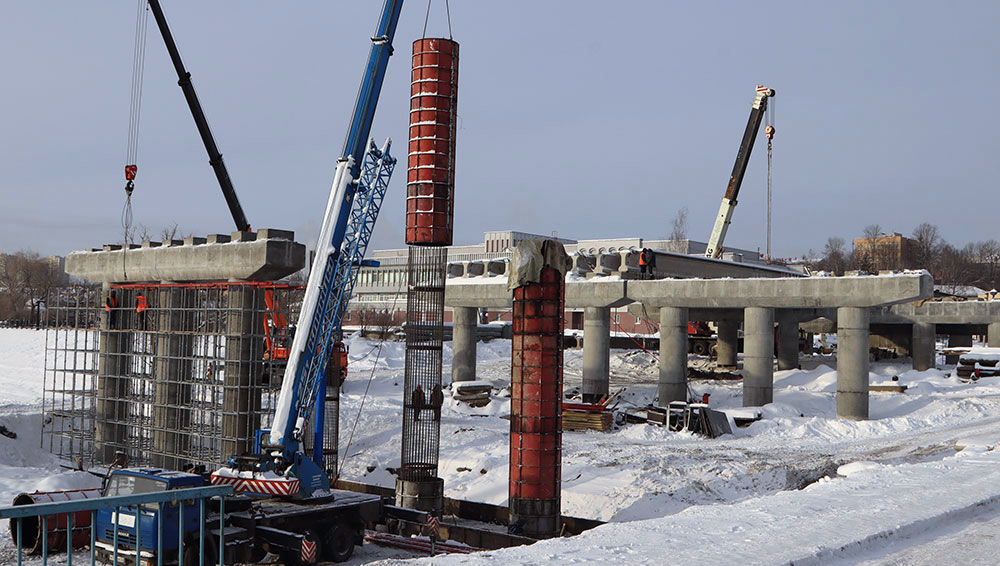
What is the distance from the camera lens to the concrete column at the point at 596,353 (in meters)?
38.6

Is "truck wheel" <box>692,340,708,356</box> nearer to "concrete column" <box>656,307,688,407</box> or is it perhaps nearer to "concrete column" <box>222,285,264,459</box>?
"concrete column" <box>656,307,688,407</box>

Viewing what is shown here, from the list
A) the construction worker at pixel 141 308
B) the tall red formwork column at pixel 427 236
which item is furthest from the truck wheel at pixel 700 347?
the tall red formwork column at pixel 427 236

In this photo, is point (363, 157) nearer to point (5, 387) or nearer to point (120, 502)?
point (120, 502)

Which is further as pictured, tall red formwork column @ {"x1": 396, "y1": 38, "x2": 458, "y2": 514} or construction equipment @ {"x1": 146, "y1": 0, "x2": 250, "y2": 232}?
construction equipment @ {"x1": 146, "y1": 0, "x2": 250, "y2": 232}

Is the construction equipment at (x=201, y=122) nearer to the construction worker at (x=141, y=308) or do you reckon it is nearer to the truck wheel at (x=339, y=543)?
the construction worker at (x=141, y=308)

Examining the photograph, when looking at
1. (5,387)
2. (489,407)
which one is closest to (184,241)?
(489,407)

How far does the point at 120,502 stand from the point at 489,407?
3027 cm

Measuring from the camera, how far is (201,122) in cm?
3925

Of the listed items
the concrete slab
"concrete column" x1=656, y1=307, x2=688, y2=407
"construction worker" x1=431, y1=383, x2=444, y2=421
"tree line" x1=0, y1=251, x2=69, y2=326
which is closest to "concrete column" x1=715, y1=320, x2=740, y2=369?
"concrete column" x1=656, y1=307, x2=688, y2=407

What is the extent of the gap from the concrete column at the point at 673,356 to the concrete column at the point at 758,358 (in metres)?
2.75

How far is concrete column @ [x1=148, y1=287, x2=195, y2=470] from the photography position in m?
26.8

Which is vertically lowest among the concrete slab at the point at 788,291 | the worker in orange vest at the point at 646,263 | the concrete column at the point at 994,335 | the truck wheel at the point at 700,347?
the truck wheel at the point at 700,347

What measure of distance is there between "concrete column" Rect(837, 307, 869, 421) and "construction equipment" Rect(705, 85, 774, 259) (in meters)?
21.5

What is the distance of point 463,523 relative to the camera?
2134 cm
